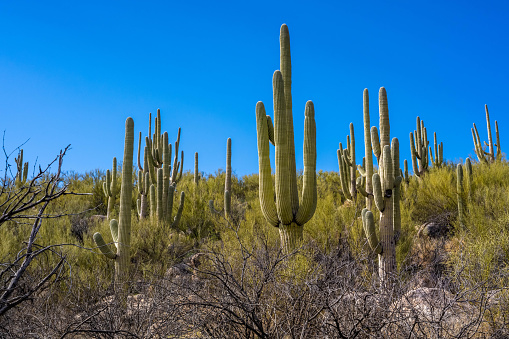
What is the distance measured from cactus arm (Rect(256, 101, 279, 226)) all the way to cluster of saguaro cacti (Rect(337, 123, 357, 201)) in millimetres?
5806

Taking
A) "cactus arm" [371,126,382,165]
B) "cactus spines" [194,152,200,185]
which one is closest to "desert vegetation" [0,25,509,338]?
"cactus arm" [371,126,382,165]

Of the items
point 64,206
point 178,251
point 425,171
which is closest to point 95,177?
point 64,206

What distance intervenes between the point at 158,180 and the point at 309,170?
5.90 m

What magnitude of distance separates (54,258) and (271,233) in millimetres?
4182

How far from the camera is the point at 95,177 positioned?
18.4 metres

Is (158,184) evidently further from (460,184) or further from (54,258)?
(460,184)

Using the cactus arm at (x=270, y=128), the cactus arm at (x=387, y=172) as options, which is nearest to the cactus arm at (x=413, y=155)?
Answer: the cactus arm at (x=387, y=172)

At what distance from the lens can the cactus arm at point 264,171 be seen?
7.22 m

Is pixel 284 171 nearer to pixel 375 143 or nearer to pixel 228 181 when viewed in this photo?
pixel 375 143

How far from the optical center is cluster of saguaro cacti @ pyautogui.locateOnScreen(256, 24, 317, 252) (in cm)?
711

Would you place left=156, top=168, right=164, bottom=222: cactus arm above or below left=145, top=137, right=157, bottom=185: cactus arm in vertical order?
below

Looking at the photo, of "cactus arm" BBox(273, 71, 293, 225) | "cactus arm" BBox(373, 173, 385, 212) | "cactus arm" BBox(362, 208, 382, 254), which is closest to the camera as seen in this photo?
"cactus arm" BBox(273, 71, 293, 225)

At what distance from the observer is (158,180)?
1212 centimetres

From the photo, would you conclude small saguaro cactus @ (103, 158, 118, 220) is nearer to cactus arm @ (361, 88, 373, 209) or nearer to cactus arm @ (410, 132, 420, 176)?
cactus arm @ (361, 88, 373, 209)
